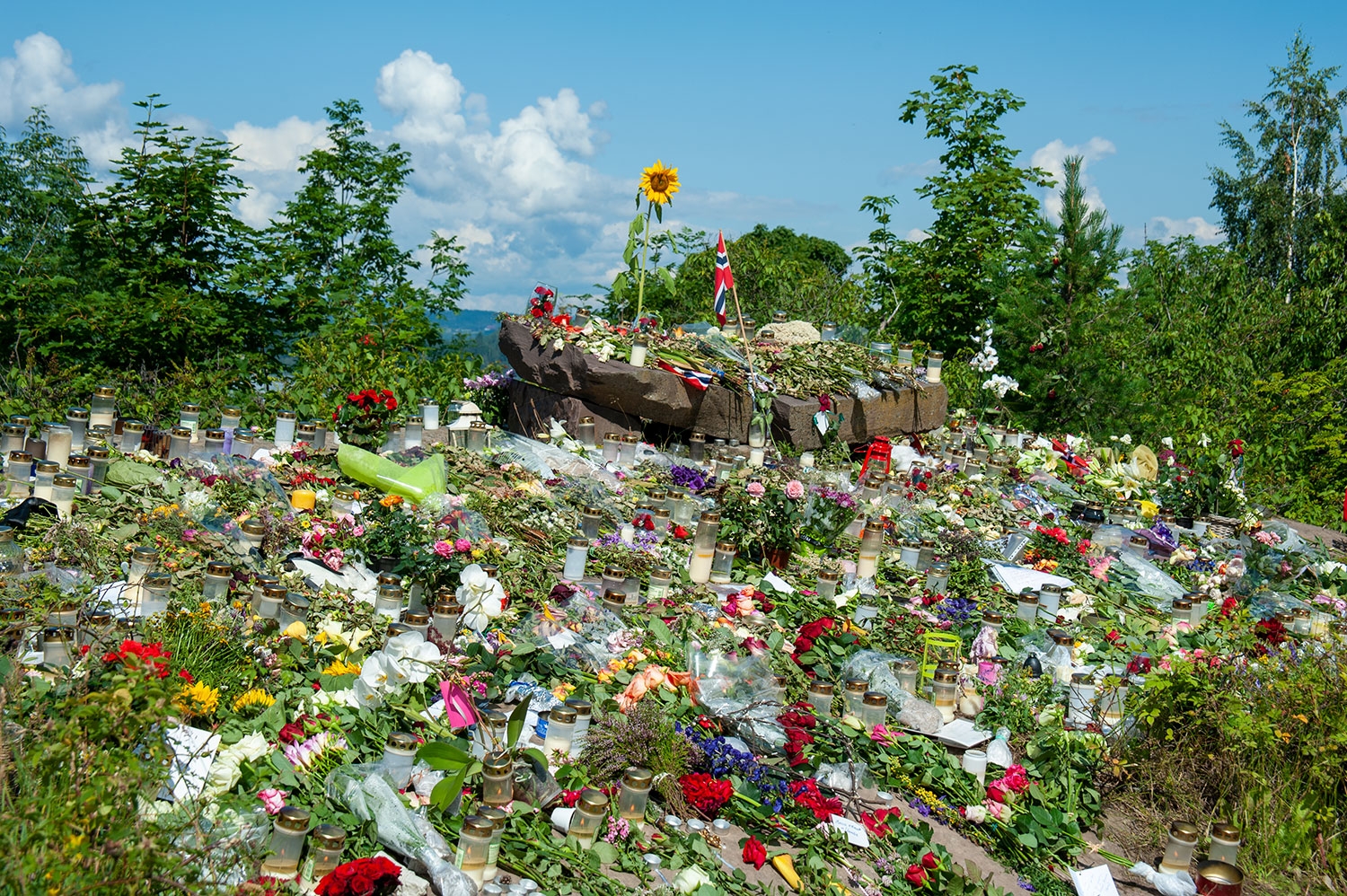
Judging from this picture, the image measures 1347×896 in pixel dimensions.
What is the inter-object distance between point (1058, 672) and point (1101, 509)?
9.44 feet

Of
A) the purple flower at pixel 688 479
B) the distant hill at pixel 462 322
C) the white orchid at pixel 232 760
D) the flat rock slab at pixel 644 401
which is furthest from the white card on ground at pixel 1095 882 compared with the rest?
the distant hill at pixel 462 322

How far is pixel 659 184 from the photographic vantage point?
7.48m

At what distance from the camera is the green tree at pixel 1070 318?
932 cm

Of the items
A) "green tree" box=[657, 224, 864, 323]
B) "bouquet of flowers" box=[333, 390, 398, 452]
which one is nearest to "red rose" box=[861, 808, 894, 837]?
"bouquet of flowers" box=[333, 390, 398, 452]

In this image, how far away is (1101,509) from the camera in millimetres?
6961

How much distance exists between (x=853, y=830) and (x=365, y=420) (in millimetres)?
4039

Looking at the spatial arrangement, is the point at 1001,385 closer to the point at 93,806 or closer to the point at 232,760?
the point at 232,760

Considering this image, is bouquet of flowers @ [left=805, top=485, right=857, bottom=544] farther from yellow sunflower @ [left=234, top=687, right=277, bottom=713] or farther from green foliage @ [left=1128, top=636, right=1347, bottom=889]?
yellow sunflower @ [left=234, top=687, right=277, bottom=713]

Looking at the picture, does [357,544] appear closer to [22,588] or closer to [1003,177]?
[22,588]

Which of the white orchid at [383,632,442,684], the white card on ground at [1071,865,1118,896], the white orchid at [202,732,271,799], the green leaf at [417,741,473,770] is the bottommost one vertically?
the white card on ground at [1071,865,1118,896]

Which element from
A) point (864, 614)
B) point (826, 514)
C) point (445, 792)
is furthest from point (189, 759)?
point (826, 514)

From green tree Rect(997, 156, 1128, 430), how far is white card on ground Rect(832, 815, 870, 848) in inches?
276

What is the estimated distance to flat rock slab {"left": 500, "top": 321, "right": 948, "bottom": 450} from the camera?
7000mm

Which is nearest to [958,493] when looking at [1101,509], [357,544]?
[1101,509]
